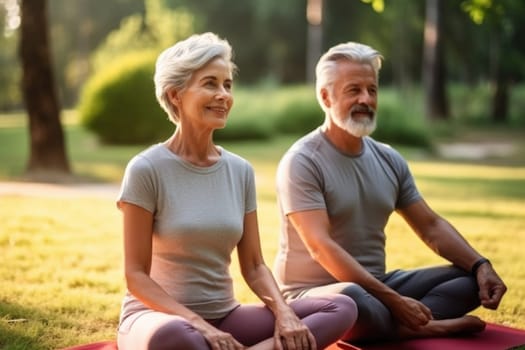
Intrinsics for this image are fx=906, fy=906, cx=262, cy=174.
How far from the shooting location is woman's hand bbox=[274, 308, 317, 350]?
3.55m

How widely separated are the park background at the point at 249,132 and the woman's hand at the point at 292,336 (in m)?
1.45

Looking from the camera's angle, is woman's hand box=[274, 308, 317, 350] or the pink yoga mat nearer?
woman's hand box=[274, 308, 317, 350]

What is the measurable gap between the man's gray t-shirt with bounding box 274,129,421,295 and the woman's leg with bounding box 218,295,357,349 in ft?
2.02

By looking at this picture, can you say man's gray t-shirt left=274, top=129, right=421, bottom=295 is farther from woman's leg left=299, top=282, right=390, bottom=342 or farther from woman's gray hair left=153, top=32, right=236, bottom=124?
woman's gray hair left=153, top=32, right=236, bottom=124

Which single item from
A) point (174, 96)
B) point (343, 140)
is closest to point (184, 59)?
point (174, 96)

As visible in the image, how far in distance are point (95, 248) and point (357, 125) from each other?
12.0 feet

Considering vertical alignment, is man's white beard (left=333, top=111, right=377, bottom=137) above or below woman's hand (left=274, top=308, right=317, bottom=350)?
above

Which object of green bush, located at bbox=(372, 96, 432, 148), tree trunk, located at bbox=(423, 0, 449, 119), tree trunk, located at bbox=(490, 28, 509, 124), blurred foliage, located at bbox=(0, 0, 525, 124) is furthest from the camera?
tree trunk, located at bbox=(490, 28, 509, 124)

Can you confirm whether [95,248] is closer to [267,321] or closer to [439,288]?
[439,288]

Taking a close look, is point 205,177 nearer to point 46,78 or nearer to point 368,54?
point 368,54

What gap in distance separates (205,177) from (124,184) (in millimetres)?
343

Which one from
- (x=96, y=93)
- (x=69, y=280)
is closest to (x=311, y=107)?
(x=96, y=93)

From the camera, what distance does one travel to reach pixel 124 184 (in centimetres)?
360

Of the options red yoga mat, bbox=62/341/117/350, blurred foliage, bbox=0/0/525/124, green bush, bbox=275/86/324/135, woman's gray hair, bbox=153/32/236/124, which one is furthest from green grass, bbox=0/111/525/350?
blurred foliage, bbox=0/0/525/124
